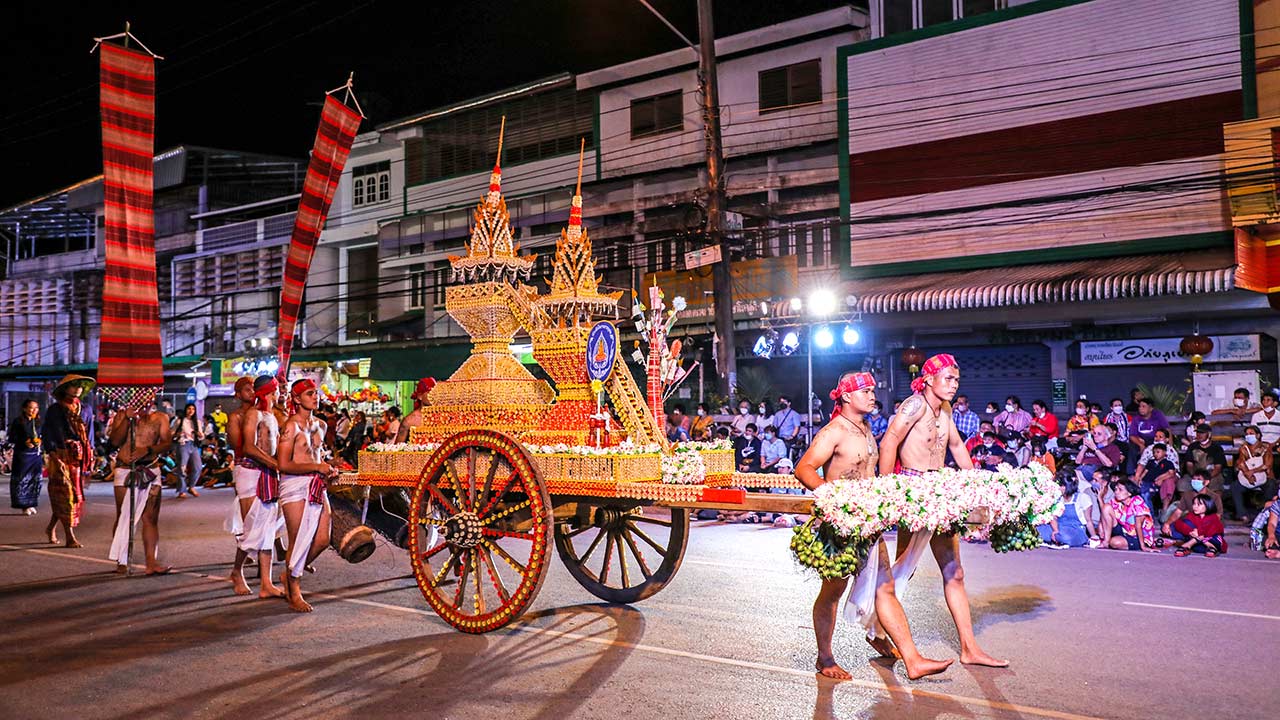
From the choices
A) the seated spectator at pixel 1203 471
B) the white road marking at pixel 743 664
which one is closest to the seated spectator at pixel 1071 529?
the seated spectator at pixel 1203 471

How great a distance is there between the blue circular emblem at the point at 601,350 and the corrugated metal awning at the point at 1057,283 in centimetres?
1219

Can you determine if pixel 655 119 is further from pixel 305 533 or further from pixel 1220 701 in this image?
pixel 1220 701

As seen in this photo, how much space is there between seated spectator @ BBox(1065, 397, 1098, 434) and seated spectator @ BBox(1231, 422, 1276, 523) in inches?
75.8

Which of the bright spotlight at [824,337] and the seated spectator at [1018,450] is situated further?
the bright spotlight at [824,337]

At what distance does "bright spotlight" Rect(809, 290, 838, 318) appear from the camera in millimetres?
20141

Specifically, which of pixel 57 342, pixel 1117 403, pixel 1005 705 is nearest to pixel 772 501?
pixel 1005 705

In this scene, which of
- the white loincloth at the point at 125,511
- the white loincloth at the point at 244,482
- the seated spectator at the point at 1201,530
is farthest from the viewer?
A: the seated spectator at the point at 1201,530

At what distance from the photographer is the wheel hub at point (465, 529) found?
748 centimetres

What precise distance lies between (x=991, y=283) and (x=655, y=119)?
11.1 meters

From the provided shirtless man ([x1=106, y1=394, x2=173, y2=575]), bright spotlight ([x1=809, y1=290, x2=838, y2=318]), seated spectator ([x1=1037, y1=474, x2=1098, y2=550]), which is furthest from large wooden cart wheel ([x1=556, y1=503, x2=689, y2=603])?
bright spotlight ([x1=809, y1=290, x2=838, y2=318])

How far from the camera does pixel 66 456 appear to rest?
44.3 ft

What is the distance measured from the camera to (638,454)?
7.23 metres

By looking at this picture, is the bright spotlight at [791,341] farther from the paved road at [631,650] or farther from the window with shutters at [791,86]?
the paved road at [631,650]

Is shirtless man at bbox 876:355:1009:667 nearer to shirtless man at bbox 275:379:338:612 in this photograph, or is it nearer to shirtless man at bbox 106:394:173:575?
shirtless man at bbox 275:379:338:612
